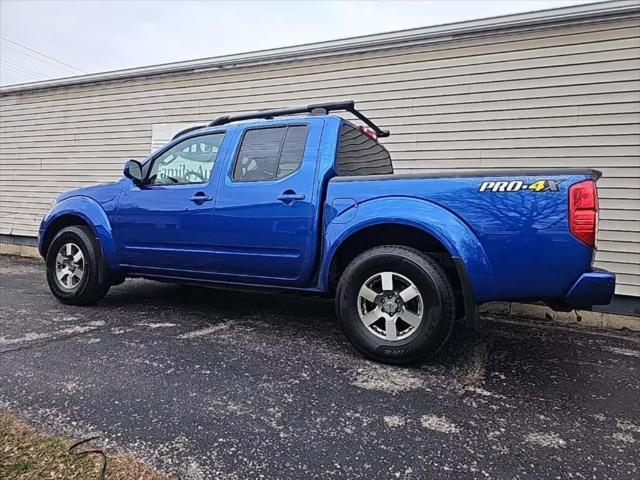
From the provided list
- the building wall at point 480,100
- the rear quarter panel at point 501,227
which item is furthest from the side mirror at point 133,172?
the building wall at point 480,100

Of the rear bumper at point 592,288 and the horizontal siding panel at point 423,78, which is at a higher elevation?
the horizontal siding panel at point 423,78

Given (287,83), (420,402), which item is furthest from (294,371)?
(287,83)

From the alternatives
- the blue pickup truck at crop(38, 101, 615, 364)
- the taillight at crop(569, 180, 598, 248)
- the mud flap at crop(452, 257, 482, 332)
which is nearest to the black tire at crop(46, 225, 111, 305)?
the blue pickup truck at crop(38, 101, 615, 364)

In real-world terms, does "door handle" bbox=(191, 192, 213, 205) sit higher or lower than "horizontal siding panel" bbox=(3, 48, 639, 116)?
lower

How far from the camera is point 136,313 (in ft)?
13.3

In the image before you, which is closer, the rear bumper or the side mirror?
the rear bumper

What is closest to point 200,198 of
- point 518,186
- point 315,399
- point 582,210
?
point 315,399

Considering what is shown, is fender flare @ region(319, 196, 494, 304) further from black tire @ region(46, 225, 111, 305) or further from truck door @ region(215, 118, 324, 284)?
black tire @ region(46, 225, 111, 305)

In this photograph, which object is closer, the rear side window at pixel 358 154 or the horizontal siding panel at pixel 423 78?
the rear side window at pixel 358 154

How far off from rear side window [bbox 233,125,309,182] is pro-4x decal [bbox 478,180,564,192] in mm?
1447

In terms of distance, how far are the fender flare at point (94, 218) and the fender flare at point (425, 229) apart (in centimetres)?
223

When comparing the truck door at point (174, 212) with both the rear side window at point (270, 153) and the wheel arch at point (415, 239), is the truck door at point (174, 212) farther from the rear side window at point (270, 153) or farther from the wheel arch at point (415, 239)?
the wheel arch at point (415, 239)

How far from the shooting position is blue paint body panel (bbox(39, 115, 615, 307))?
2.47 m

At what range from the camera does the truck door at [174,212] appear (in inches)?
142
